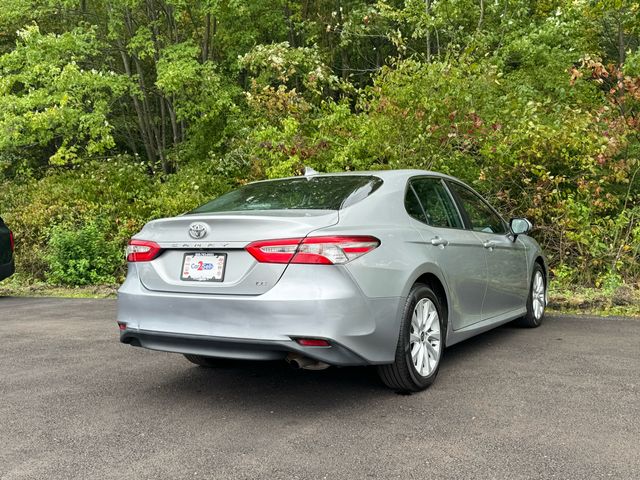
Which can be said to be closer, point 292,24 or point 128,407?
point 128,407

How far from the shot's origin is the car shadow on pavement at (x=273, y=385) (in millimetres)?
4345

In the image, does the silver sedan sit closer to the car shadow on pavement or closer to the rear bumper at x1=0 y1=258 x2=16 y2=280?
the car shadow on pavement

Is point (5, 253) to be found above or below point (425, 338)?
below

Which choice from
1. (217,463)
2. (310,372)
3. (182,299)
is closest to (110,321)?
(310,372)

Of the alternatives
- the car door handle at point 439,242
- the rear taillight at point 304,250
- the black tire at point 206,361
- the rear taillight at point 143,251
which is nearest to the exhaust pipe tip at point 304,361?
the rear taillight at point 304,250

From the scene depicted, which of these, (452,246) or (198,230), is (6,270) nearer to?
(198,230)

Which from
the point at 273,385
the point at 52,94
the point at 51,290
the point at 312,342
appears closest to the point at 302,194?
the point at 312,342

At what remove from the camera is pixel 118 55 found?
18.5 metres

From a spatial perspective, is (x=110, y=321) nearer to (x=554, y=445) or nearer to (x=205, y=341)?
(x=205, y=341)

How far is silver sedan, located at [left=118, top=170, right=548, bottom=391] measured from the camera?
3.80 m

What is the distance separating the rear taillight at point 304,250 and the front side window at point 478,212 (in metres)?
2.12

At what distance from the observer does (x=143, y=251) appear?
4.36m

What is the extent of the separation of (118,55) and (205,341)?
16481 mm

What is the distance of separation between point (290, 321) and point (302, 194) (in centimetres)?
121
